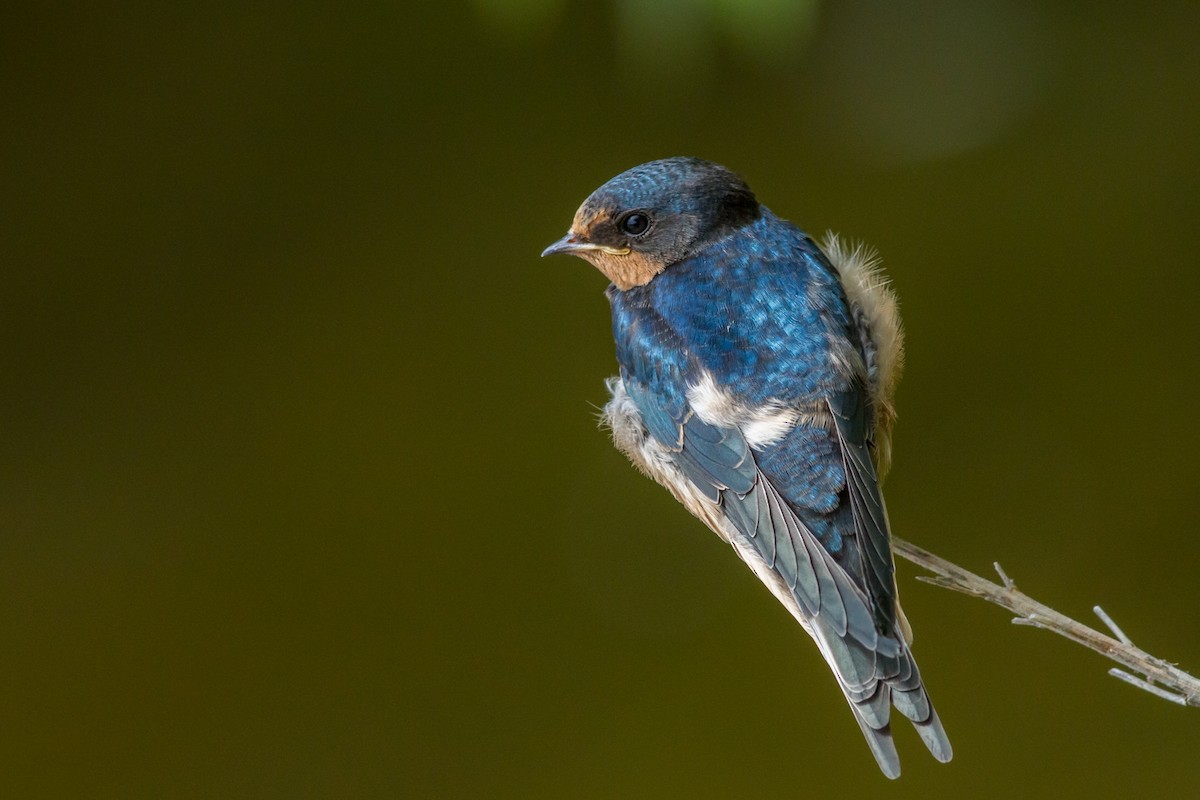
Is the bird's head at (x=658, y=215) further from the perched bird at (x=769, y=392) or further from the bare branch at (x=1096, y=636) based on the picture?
the bare branch at (x=1096, y=636)

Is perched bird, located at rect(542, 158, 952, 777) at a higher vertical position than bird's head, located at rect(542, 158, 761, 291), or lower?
lower

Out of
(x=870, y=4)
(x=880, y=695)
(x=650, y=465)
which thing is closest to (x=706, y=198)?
(x=650, y=465)

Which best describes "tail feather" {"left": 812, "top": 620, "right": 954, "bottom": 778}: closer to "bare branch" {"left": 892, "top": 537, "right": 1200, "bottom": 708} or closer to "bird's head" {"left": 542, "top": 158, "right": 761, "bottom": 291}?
"bare branch" {"left": 892, "top": 537, "right": 1200, "bottom": 708}

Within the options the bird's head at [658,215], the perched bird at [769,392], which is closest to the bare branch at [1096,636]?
the perched bird at [769,392]

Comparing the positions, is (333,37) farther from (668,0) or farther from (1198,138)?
(1198,138)

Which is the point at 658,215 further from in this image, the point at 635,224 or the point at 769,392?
the point at 769,392

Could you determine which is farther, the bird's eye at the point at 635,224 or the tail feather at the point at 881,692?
the bird's eye at the point at 635,224

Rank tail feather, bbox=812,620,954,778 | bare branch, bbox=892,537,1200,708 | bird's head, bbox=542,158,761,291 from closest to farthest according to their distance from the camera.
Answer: bare branch, bbox=892,537,1200,708
tail feather, bbox=812,620,954,778
bird's head, bbox=542,158,761,291

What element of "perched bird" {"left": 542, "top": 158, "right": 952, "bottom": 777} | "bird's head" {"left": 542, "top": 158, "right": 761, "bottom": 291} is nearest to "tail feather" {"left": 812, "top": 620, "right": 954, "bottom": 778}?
"perched bird" {"left": 542, "top": 158, "right": 952, "bottom": 777}
